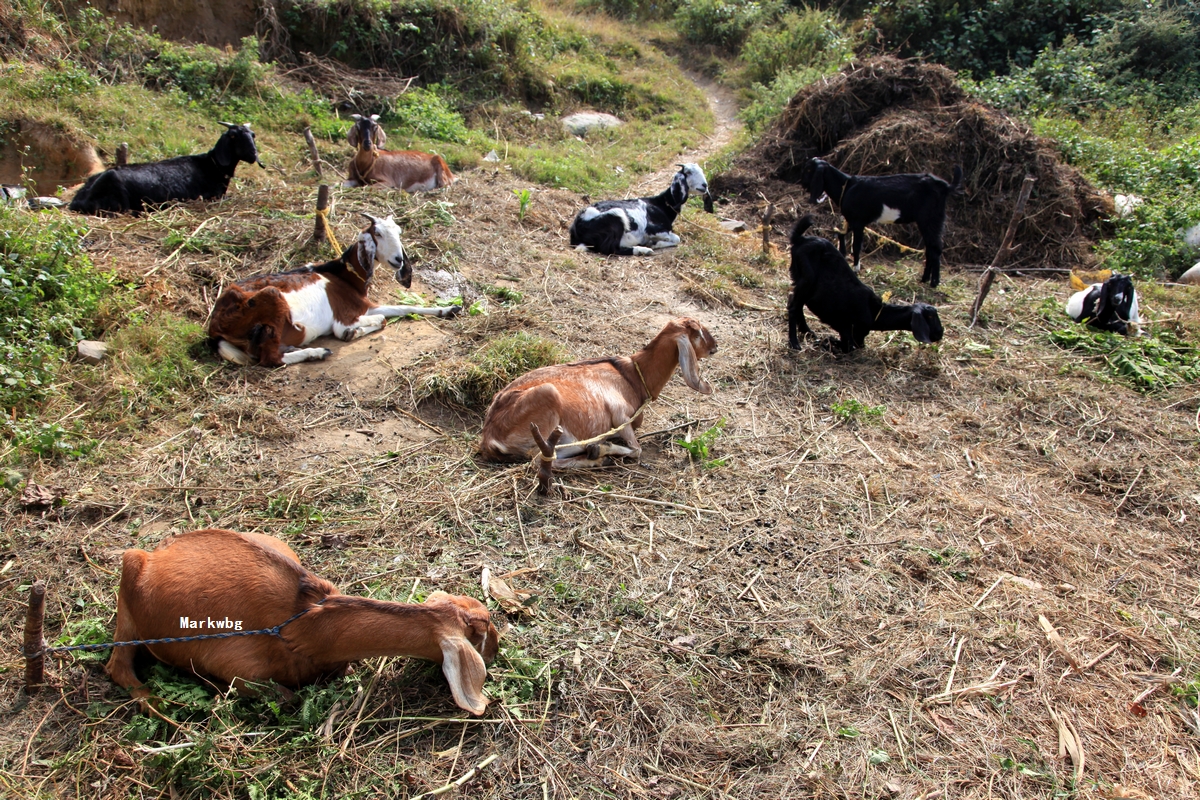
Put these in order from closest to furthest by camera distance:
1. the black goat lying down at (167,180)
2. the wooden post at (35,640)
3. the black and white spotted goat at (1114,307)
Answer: the wooden post at (35,640), the black and white spotted goat at (1114,307), the black goat lying down at (167,180)

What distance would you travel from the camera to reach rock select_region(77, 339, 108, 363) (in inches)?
210

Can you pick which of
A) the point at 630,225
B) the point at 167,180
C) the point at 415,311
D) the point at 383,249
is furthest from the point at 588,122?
the point at 415,311

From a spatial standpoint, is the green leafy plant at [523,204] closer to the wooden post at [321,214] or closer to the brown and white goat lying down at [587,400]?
the wooden post at [321,214]

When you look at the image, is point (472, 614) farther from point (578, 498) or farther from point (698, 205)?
point (698, 205)

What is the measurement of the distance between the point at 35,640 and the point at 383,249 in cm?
477

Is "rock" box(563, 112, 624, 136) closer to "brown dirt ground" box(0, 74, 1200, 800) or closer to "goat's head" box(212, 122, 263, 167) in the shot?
"goat's head" box(212, 122, 263, 167)

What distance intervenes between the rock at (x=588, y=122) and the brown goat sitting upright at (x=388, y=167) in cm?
521

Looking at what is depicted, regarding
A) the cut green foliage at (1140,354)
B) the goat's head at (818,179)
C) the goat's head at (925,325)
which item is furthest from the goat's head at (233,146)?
the cut green foliage at (1140,354)

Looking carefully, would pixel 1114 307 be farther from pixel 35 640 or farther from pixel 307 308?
pixel 35 640

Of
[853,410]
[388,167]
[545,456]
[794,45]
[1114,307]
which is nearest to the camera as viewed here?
[545,456]

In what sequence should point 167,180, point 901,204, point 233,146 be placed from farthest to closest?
point 901,204
point 233,146
point 167,180

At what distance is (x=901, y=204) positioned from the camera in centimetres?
890

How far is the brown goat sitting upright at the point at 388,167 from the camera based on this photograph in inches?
378

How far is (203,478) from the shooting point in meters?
4.44
